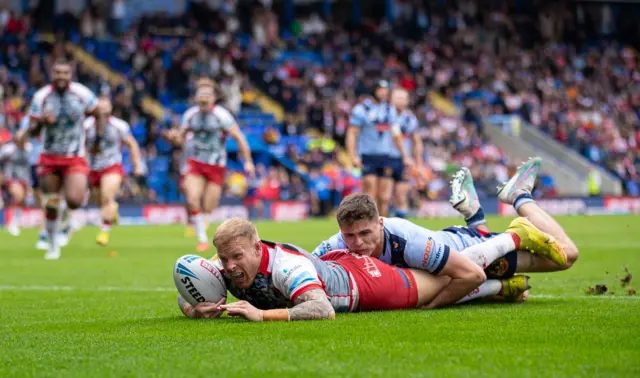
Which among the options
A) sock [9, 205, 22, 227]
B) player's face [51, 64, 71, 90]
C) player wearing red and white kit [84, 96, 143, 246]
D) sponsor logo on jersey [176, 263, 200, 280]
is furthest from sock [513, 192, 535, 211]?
sock [9, 205, 22, 227]

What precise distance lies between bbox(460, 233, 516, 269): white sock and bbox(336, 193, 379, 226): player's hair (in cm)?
95

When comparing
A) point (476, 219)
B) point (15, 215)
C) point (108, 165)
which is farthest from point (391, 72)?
point (476, 219)

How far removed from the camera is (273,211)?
32.3 metres

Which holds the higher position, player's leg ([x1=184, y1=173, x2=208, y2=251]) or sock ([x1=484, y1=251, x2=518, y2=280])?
player's leg ([x1=184, y1=173, x2=208, y2=251])

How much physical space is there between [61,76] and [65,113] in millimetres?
555

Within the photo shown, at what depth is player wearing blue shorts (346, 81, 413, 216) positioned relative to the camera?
18.8 meters

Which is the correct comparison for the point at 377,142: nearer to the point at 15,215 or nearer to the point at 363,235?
the point at 15,215

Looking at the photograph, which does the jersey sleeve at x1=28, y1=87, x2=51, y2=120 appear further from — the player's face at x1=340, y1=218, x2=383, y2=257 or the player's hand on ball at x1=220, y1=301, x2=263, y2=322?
the player's hand on ball at x1=220, y1=301, x2=263, y2=322

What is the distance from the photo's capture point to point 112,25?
38.8 m

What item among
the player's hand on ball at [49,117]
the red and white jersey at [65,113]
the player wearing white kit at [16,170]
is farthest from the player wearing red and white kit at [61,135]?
the player wearing white kit at [16,170]

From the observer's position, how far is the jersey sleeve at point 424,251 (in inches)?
277

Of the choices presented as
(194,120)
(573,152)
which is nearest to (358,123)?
(194,120)

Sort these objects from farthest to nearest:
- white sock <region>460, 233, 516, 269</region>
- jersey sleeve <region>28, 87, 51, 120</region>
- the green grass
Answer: jersey sleeve <region>28, 87, 51, 120</region> < white sock <region>460, 233, 516, 269</region> < the green grass

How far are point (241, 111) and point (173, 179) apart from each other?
4925 millimetres
